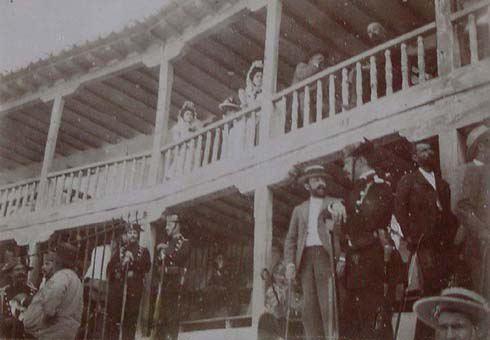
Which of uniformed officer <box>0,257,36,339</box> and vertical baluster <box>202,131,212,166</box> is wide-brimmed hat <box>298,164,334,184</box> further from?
uniformed officer <box>0,257,36,339</box>

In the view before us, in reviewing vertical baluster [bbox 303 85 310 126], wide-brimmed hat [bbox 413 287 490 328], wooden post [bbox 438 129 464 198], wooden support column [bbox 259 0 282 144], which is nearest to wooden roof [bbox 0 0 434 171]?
wooden support column [bbox 259 0 282 144]

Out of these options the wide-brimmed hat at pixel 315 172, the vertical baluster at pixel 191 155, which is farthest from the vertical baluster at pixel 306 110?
the vertical baluster at pixel 191 155

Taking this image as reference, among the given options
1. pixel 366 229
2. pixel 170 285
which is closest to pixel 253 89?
pixel 170 285

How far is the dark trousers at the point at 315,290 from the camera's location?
492cm

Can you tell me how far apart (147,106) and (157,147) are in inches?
81.6

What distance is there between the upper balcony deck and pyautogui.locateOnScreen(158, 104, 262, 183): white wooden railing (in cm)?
1

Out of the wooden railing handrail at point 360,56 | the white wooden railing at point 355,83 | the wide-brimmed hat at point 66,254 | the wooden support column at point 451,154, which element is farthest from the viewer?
the wide-brimmed hat at point 66,254

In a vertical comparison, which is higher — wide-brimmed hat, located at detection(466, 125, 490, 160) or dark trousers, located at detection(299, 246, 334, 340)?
wide-brimmed hat, located at detection(466, 125, 490, 160)

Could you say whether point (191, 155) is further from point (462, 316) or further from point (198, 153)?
point (462, 316)

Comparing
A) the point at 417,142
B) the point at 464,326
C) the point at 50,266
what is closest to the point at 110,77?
the point at 50,266

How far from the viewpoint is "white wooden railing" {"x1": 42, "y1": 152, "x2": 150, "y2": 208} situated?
859 cm

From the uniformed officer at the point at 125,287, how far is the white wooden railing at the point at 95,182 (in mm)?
1462

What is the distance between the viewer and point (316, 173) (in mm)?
5551

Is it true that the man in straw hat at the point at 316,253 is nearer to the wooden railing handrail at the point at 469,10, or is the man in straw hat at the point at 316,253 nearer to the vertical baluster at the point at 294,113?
the vertical baluster at the point at 294,113
